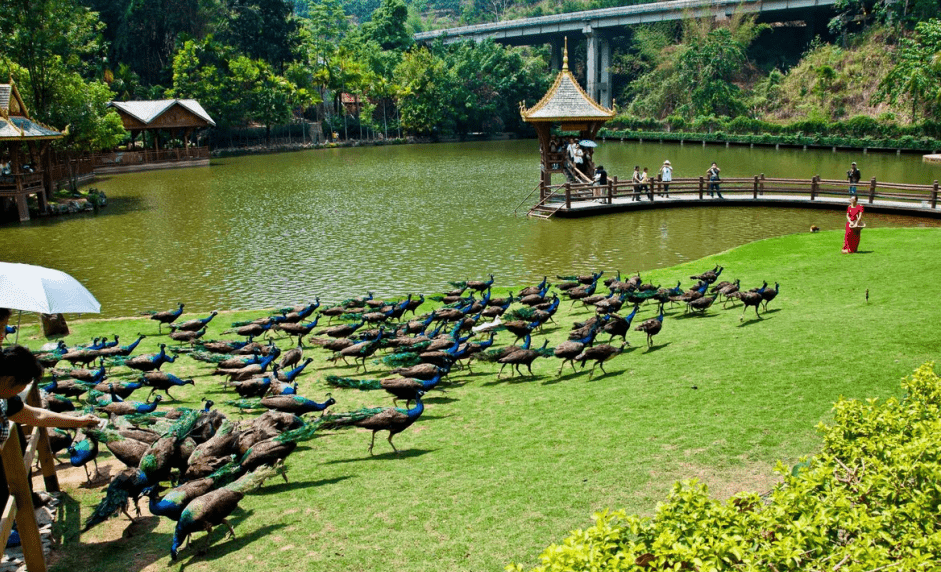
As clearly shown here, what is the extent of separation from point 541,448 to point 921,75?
6126cm

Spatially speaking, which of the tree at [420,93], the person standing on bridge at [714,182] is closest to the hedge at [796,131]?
the tree at [420,93]

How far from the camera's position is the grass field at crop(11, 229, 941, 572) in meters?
7.61

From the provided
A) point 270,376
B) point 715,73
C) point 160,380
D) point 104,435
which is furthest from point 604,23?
point 104,435

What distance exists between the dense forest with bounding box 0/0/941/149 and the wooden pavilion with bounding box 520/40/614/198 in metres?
35.0

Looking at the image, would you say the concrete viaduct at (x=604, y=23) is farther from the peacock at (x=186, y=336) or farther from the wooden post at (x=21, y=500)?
the wooden post at (x=21, y=500)

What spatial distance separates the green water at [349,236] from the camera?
79.8ft

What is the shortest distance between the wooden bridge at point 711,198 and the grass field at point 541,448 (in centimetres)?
1944

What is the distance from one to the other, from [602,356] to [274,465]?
5.73m

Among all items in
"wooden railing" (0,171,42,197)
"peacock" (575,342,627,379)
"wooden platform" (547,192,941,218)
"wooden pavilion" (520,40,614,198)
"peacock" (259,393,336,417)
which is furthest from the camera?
"wooden railing" (0,171,42,197)

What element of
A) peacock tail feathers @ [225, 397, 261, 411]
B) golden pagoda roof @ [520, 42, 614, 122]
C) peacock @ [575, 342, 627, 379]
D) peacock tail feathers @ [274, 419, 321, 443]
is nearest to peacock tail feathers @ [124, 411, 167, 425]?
peacock tail feathers @ [225, 397, 261, 411]

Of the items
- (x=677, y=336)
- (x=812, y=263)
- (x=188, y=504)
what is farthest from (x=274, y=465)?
(x=812, y=263)

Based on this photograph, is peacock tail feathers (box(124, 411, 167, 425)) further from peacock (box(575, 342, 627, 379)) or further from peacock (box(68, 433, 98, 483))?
peacock (box(575, 342, 627, 379))

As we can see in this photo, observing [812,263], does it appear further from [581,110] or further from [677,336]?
[581,110]

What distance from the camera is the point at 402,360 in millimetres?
13352
